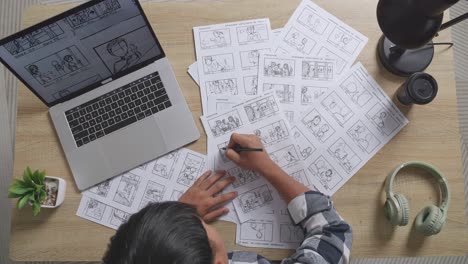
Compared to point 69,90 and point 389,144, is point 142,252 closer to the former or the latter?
point 69,90

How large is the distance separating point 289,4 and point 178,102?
14.2 inches

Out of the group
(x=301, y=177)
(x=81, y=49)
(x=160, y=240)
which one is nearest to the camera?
(x=160, y=240)

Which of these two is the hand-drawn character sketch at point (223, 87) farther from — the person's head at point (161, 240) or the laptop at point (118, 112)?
the person's head at point (161, 240)

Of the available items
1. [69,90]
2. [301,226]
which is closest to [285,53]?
[301,226]

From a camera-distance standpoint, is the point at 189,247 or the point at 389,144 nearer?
the point at 189,247

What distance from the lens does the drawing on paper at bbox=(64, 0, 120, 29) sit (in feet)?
2.34

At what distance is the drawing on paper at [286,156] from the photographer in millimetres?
913

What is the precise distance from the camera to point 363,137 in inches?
35.8

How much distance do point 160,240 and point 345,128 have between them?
50 centimetres

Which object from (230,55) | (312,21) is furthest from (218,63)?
(312,21)

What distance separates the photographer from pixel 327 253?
0.83 metres

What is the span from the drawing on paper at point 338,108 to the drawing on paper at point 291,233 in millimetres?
262

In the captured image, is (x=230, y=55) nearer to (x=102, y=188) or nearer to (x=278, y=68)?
(x=278, y=68)

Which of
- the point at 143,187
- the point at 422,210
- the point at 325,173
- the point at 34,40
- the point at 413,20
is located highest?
the point at 34,40
